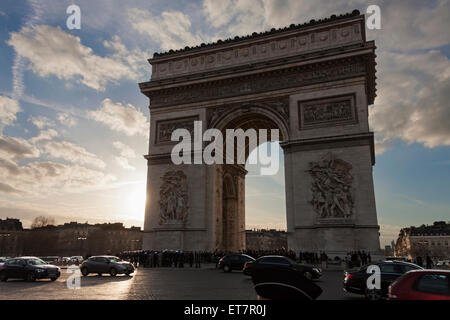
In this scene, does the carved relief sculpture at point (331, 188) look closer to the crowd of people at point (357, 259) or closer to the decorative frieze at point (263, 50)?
the crowd of people at point (357, 259)

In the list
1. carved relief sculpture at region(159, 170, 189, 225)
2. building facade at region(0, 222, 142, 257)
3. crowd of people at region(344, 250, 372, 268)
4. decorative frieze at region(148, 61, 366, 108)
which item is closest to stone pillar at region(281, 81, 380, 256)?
crowd of people at region(344, 250, 372, 268)

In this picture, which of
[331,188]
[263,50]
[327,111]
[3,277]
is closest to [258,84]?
[263,50]

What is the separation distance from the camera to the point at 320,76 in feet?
84.0

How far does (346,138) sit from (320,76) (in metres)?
4.97

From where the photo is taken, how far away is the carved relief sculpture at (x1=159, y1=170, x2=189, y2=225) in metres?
27.0

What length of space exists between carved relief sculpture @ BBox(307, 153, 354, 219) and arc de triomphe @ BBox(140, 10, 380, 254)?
61 millimetres

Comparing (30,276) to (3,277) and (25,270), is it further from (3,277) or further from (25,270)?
(3,277)

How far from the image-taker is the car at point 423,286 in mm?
5762

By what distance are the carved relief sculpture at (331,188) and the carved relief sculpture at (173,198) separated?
30.6 ft

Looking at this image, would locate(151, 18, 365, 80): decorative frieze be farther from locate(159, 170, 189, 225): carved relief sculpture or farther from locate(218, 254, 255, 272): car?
locate(218, 254, 255, 272): car

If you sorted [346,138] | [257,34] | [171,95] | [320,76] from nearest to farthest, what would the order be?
[346,138]
[320,76]
[257,34]
[171,95]

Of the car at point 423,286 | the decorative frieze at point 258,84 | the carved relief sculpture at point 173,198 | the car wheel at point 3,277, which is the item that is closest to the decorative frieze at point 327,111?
the decorative frieze at point 258,84
